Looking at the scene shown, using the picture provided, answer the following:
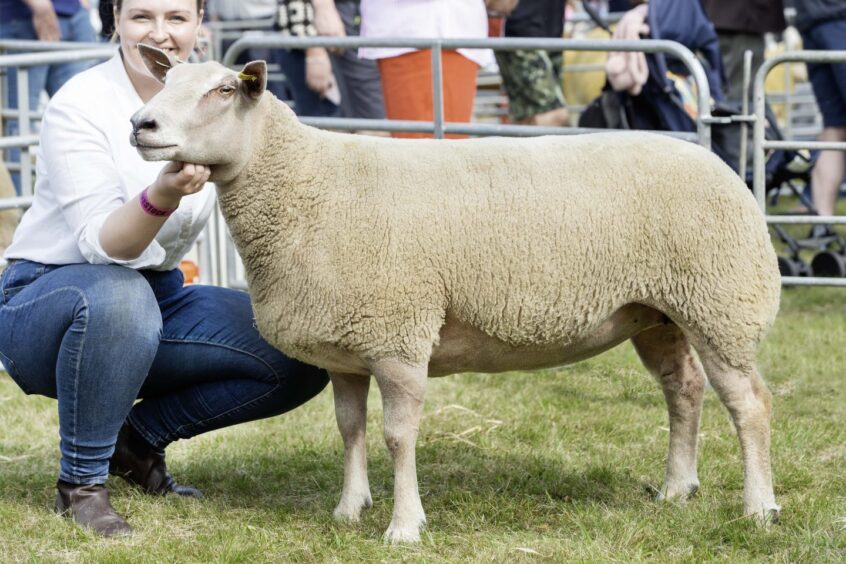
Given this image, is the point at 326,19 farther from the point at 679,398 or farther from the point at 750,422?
the point at 750,422

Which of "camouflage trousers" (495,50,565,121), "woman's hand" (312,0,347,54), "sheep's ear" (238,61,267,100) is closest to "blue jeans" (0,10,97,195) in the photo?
"woman's hand" (312,0,347,54)

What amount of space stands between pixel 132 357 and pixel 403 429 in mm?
683

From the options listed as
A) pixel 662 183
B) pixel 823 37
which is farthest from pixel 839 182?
pixel 662 183

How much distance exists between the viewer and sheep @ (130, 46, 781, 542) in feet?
9.07

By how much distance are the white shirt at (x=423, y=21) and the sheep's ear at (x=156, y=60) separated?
1.95 m

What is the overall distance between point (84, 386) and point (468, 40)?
2.14 metres

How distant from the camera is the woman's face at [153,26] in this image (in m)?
2.99

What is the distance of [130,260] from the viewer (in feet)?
9.44

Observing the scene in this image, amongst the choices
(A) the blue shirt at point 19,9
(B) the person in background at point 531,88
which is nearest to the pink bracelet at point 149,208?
(B) the person in background at point 531,88

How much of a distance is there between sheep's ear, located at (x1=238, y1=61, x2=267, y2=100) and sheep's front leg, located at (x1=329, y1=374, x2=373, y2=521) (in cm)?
80

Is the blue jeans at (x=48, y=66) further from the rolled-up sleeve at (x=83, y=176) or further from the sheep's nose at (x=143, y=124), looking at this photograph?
the sheep's nose at (x=143, y=124)

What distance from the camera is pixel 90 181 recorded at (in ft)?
9.50

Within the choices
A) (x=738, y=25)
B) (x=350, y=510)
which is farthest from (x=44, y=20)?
(x=350, y=510)

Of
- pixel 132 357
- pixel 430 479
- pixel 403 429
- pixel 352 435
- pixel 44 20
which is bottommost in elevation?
pixel 430 479
